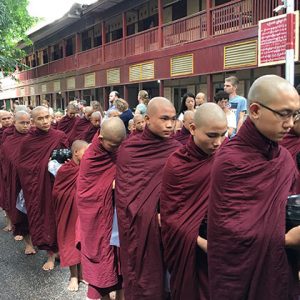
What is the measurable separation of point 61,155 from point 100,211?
1.39 metres

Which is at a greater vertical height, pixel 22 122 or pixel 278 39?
pixel 278 39

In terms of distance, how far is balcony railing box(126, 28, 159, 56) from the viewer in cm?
1445

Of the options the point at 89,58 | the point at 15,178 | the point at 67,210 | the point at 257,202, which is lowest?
the point at 67,210

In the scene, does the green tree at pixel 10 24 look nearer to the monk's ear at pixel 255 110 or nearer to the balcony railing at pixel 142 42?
the balcony railing at pixel 142 42

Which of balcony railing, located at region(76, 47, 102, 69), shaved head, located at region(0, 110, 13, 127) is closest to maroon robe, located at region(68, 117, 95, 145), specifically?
shaved head, located at region(0, 110, 13, 127)

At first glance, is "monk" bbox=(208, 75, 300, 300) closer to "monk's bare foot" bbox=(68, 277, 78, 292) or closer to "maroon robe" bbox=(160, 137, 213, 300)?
"maroon robe" bbox=(160, 137, 213, 300)

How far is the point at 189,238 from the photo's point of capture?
7.51ft

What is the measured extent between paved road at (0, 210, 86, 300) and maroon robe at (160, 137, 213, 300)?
173 cm

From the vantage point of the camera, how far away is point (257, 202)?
179 cm

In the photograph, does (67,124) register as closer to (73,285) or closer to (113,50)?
(73,285)

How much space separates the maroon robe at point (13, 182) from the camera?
5.20m

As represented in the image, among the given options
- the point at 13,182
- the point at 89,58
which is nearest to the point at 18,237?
the point at 13,182

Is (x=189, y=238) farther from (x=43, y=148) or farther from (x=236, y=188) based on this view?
(x=43, y=148)

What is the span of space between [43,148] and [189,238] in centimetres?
278
